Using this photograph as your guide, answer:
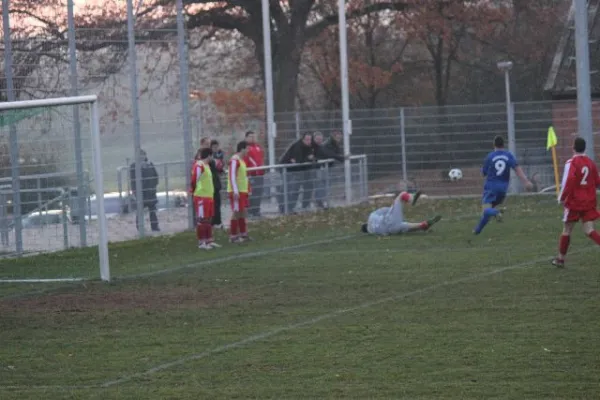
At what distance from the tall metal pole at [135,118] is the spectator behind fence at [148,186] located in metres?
0.18

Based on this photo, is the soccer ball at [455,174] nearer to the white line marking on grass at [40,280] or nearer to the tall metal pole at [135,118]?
the tall metal pole at [135,118]

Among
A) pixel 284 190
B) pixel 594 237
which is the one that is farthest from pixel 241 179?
pixel 594 237

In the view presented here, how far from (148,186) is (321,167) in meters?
5.92

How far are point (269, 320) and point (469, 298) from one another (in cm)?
234

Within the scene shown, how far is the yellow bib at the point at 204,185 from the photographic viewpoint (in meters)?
20.4

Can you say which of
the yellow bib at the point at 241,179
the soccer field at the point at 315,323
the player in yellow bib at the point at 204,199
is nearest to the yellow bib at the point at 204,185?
the player in yellow bib at the point at 204,199

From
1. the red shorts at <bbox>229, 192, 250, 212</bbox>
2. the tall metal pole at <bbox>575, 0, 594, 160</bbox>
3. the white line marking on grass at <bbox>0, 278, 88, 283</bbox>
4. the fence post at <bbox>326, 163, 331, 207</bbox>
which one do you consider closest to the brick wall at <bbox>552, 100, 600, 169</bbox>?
the fence post at <bbox>326, 163, 331, 207</bbox>

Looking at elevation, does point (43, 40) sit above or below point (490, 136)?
above

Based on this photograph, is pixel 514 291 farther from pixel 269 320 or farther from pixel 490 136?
pixel 490 136

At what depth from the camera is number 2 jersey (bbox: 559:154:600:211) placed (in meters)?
15.2

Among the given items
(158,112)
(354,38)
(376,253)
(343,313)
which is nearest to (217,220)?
(158,112)

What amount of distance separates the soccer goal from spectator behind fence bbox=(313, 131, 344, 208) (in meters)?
8.58

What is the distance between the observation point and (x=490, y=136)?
32.6m

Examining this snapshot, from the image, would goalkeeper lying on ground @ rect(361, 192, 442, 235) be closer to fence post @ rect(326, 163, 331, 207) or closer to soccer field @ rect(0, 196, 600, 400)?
soccer field @ rect(0, 196, 600, 400)
